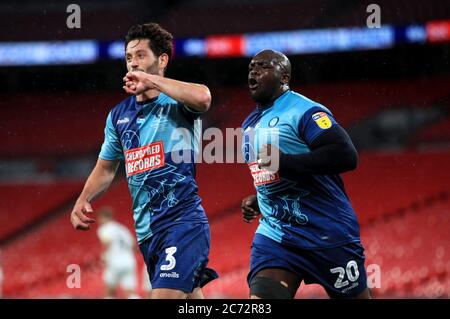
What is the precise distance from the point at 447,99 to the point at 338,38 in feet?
8.61

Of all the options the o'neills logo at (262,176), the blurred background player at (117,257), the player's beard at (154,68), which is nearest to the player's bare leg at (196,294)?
the o'neills logo at (262,176)

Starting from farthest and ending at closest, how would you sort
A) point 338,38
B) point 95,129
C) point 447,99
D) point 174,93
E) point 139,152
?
1. point 95,129
2. point 447,99
3. point 338,38
4. point 139,152
5. point 174,93

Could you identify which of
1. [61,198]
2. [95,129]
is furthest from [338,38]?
[61,198]

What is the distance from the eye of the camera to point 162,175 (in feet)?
13.4

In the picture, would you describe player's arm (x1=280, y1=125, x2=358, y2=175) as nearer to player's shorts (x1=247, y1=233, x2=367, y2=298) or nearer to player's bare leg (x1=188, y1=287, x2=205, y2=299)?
player's shorts (x1=247, y1=233, x2=367, y2=298)

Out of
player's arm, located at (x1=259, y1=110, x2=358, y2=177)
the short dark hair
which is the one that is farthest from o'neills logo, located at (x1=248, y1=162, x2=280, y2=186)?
the short dark hair

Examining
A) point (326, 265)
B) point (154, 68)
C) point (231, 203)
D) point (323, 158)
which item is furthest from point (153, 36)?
point (231, 203)

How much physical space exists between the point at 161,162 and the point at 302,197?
0.77 m

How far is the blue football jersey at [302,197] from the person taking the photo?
398 centimetres

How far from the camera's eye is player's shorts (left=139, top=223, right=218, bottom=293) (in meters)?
3.96

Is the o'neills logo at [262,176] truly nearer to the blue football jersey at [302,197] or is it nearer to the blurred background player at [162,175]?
the blue football jersey at [302,197]

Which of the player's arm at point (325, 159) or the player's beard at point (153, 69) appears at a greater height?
the player's beard at point (153, 69)
